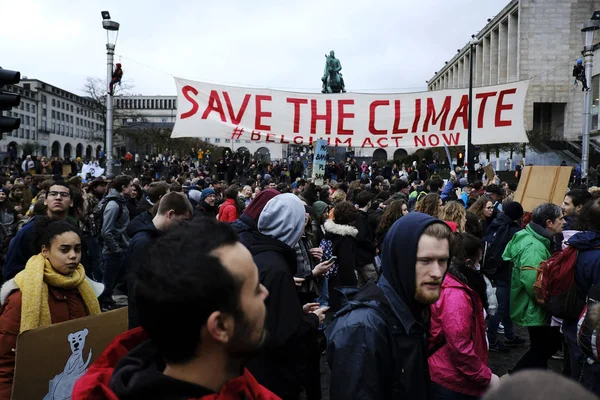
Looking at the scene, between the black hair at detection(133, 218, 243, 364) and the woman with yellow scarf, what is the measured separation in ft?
5.79

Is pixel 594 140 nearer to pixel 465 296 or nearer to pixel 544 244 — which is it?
pixel 544 244

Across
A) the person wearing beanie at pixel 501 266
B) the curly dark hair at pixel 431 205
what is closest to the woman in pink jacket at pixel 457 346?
the curly dark hair at pixel 431 205

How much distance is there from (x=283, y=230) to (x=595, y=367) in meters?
1.93

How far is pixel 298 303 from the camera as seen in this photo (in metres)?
2.69

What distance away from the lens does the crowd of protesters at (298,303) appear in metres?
1.24

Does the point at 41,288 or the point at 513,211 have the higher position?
the point at 513,211

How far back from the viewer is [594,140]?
124ft

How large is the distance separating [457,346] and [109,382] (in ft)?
6.04

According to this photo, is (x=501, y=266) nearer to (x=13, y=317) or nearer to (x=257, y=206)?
(x=257, y=206)

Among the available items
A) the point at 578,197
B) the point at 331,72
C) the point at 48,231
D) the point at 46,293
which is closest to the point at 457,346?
the point at 46,293

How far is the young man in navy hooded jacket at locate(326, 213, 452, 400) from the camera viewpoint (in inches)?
81.0

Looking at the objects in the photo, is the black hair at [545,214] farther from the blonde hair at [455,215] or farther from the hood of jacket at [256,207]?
the hood of jacket at [256,207]

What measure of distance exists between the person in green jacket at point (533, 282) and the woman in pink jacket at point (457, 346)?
2.00 m

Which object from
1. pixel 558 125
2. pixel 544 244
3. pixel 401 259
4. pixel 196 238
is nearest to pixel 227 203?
pixel 544 244
